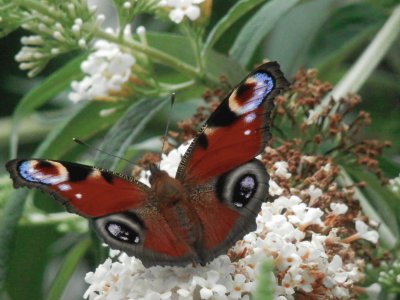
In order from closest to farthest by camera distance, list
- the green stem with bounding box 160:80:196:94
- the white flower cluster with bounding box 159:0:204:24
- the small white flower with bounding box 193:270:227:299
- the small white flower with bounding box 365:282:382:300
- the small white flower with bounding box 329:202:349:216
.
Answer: the small white flower with bounding box 193:270:227:299
the small white flower with bounding box 329:202:349:216
the small white flower with bounding box 365:282:382:300
the white flower cluster with bounding box 159:0:204:24
the green stem with bounding box 160:80:196:94

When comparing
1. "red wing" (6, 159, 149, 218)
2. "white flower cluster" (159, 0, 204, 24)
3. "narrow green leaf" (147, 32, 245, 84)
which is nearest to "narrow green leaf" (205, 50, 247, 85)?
"narrow green leaf" (147, 32, 245, 84)

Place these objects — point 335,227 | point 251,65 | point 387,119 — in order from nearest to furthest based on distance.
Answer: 1. point 335,227
2. point 251,65
3. point 387,119

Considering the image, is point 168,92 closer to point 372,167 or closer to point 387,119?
point 372,167

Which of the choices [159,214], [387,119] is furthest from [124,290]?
[387,119]

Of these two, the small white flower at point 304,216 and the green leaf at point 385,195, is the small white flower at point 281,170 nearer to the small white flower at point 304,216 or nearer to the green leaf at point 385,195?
the small white flower at point 304,216

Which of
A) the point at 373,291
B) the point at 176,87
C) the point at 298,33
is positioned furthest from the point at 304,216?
the point at 298,33

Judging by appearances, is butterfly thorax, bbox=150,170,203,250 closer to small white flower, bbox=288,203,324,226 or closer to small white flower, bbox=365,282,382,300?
small white flower, bbox=288,203,324,226

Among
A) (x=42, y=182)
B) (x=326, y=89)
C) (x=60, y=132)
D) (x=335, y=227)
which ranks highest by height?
(x=326, y=89)
